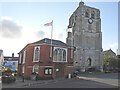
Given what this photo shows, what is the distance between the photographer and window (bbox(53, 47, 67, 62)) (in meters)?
24.0

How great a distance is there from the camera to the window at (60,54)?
24.0 m

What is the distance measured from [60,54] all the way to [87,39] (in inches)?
1200

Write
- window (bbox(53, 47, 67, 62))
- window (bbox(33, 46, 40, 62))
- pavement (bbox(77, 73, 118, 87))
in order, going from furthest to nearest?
1. window (bbox(53, 47, 67, 62))
2. window (bbox(33, 46, 40, 62))
3. pavement (bbox(77, 73, 118, 87))

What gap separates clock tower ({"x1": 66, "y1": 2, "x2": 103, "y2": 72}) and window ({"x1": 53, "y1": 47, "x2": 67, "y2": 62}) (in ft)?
80.9

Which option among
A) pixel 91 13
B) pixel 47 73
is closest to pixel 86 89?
pixel 47 73

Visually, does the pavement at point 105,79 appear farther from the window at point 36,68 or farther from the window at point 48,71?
the window at point 36,68

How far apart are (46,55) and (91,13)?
135 feet

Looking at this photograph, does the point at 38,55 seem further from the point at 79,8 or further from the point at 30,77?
the point at 79,8

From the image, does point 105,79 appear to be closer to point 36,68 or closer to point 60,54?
point 60,54

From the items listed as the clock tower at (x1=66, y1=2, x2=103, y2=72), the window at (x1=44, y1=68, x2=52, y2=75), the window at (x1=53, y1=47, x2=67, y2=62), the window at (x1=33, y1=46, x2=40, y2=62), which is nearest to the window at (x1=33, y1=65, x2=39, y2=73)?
the window at (x1=33, y1=46, x2=40, y2=62)

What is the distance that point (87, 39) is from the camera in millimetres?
51938

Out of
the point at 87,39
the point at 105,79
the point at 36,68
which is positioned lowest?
the point at 105,79

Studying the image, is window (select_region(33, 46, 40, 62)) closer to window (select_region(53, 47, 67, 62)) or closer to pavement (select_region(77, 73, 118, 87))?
window (select_region(53, 47, 67, 62))

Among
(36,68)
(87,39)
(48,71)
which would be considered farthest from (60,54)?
(87,39)
